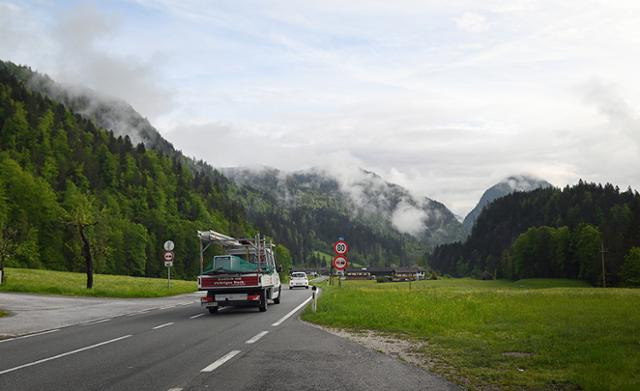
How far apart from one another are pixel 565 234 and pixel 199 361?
381 ft

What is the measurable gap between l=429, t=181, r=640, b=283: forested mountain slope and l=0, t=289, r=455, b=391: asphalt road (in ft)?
265

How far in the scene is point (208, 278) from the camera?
2162 cm

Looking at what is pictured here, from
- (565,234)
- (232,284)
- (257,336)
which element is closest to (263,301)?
(232,284)

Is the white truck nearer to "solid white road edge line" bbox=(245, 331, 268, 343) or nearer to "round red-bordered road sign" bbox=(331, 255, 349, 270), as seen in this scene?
"round red-bordered road sign" bbox=(331, 255, 349, 270)

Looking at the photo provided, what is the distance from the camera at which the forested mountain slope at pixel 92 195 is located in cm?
7875

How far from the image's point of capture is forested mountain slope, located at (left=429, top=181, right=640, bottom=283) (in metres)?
86.9

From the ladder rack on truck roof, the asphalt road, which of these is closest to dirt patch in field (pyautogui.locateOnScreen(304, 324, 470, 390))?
the asphalt road

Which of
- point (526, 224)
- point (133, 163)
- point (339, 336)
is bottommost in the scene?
point (339, 336)

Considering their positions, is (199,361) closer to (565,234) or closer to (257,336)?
(257,336)

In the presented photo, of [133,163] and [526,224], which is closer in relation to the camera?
[133,163]

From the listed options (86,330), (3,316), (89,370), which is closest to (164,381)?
(89,370)

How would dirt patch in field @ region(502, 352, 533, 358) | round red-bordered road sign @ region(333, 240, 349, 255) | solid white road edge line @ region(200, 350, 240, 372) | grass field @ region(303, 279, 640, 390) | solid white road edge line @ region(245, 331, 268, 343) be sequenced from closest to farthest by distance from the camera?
grass field @ region(303, 279, 640, 390), solid white road edge line @ region(200, 350, 240, 372), dirt patch in field @ region(502, 352, 533, 358), solid white road edge line @ region(245, 331, 268, 343), round red-bordered road sign @ region(333, 240, 349, 255)

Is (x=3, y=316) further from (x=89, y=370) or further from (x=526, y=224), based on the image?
(x=526, y=224)

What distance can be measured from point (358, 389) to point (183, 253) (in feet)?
332
